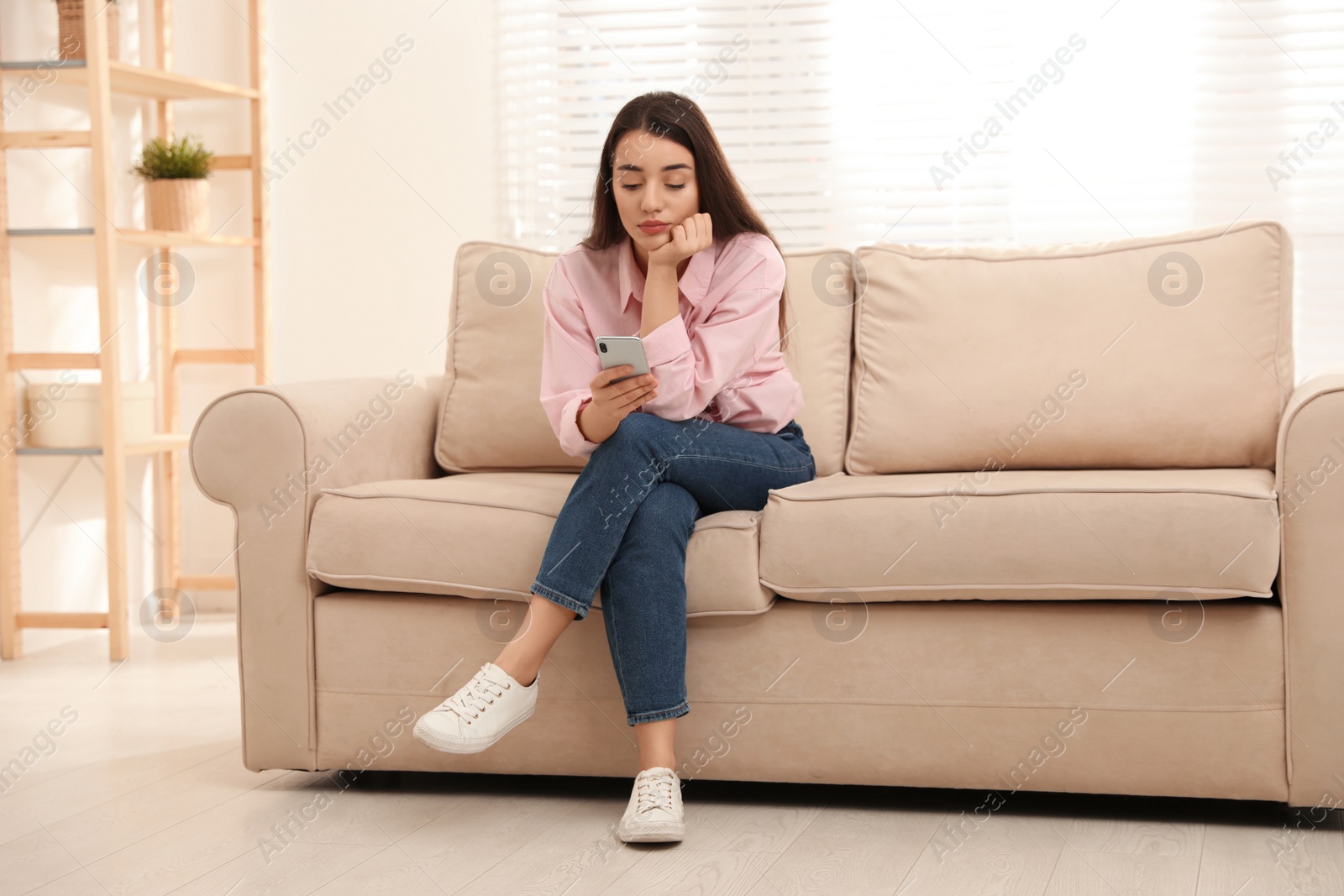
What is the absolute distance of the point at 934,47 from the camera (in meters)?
2.84

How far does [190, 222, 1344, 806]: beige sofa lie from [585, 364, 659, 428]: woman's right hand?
0.18 metres

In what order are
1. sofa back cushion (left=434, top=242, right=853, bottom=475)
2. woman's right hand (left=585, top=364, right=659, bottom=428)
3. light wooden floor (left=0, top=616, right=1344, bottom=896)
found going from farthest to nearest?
sofa back cushion (left=434, top=242, right=853, bottom=475) → woman's right hand (left=585, top=364, right=659, bottom=428) → light wooden floor (left=0, top=616, right=1344, bottom=896)

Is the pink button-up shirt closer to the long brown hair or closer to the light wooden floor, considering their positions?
the long brown hair

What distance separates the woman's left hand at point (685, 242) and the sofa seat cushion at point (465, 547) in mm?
396

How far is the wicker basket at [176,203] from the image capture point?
298 cm

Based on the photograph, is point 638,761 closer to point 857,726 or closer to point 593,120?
point 857,726

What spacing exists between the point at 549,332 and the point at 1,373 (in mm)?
1540

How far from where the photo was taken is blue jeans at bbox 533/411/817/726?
62.0 inches

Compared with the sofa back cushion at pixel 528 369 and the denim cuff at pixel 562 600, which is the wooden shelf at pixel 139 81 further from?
the denim cuff at pixel 562 600

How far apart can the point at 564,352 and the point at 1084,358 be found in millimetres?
881

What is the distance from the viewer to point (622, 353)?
5.27 ft

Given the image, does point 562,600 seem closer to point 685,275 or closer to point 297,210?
point 685,275

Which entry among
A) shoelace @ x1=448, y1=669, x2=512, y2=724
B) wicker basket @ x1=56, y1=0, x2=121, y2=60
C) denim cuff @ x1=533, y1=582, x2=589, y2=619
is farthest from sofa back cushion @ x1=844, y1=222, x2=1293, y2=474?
wicker basket @ x1=56, y1=0, x2=121, y2=60

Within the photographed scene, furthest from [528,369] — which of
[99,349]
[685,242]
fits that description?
[99,349]
